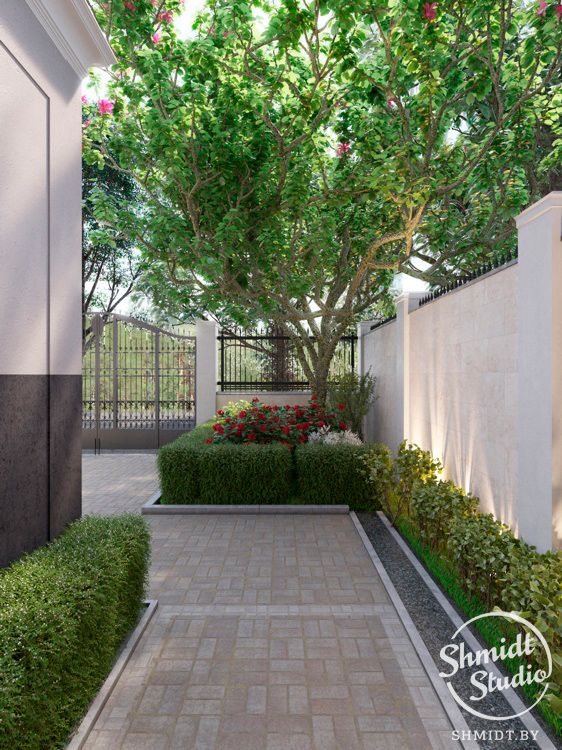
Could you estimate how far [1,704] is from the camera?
200 cm

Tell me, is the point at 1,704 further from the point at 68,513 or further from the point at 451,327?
the point at 451,327

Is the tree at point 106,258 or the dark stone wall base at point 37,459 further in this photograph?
the tree at point 106,258

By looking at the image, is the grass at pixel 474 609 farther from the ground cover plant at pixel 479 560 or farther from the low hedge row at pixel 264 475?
the low hedge row at pixel 264 475

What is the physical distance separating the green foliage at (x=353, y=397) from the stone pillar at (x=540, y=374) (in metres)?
6.93

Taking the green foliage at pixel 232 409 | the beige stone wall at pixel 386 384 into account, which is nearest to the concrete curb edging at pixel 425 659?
the beige stone wall at pixel 386 384

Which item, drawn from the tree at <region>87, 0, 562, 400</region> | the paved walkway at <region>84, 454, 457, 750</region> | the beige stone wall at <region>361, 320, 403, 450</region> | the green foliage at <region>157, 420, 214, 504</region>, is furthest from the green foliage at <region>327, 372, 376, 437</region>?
the paved walkway at <region>84, 454, 457, 750</region>

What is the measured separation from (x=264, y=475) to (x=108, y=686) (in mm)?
4429

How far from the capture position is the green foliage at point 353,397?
36.6 ft

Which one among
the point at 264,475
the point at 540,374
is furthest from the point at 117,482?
the point at 540,374

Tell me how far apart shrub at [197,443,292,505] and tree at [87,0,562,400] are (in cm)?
298

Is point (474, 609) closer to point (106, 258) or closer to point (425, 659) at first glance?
point (425, 659)

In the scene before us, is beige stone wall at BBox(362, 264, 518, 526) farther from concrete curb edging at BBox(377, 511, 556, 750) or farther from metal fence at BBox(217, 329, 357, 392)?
metal fence at BBox(217, 329, 357, 392)

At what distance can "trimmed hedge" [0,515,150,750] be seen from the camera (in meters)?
2.17

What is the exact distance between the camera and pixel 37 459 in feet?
10.8
